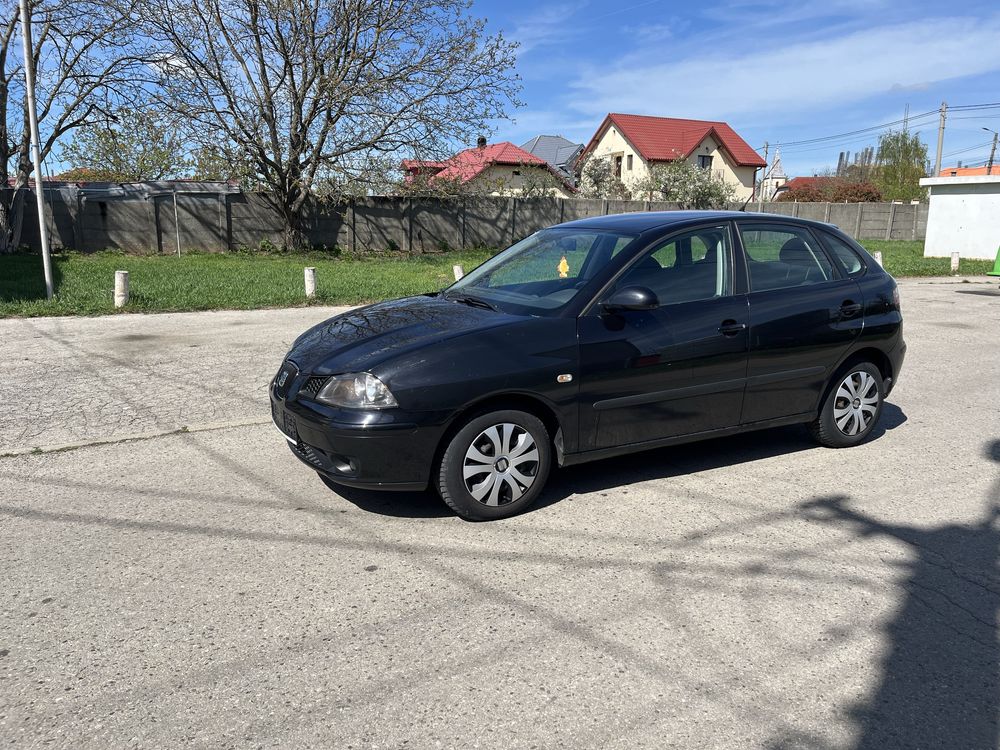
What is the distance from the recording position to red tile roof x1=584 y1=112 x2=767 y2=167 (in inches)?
2117

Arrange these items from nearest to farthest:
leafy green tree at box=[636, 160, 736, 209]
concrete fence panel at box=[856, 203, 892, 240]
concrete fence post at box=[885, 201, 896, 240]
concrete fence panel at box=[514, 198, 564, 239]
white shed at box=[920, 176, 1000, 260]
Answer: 1. white shed at box=[920, 176, 1000, 260]
2. concrete fence panel at box=[514, 198, 564, 239]
3. leafy green tree at box=[636, 160, 736, 209]
4. concrete fence panel at box=[856, 203, 892, 240]
5. concrete fence post at box=[885, 201, 896, 240]

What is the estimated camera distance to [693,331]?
471 cm

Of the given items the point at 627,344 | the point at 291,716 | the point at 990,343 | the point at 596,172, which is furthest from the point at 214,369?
the point at 596,172

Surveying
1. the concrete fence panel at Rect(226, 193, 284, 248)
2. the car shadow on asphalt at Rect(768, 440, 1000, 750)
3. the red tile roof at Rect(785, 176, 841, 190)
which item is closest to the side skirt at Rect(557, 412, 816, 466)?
the car shadow on asphalt at Rect(768, 440, 1000, 750)

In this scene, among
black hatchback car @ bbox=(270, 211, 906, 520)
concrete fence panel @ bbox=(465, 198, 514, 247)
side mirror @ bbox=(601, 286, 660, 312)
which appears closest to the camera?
black hatchback car @ bbox=(270, 211, 906, 520)

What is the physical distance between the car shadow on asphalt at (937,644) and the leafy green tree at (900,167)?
64014 mm

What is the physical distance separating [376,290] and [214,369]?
7146mm

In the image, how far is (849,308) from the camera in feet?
17.8

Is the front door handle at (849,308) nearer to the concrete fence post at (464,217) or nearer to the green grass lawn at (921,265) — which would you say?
A: the green grass lawn at (921,265)

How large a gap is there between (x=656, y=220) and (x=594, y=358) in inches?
52.3

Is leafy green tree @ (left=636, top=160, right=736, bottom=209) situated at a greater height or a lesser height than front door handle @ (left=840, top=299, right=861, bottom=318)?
greater

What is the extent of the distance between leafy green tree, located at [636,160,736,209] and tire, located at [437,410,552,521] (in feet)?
110

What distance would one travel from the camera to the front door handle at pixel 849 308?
539 cm

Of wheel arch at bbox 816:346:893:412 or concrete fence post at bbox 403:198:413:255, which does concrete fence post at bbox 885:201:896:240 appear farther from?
wheel arch at bbox 816:346:893:412
